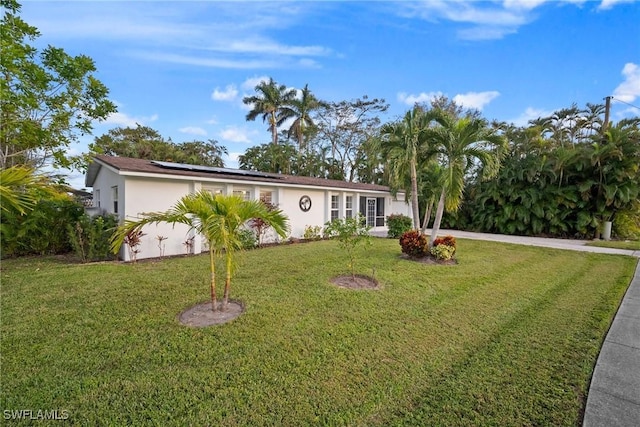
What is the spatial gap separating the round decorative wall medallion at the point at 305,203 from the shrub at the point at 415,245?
16.8ft

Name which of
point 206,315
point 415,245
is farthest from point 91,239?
point 415,245

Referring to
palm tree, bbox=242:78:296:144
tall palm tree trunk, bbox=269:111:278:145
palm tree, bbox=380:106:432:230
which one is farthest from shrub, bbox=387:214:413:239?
palm tree, bbox=242:78:296:144

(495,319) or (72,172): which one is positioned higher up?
(72,172)

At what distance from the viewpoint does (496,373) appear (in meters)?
2.72

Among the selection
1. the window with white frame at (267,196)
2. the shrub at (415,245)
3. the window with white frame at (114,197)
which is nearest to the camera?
the shrub at (415,245)

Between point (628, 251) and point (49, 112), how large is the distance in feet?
64.1

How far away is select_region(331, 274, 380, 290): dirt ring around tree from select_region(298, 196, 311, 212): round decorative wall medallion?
612 centimetres

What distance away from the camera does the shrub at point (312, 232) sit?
38.8 ft

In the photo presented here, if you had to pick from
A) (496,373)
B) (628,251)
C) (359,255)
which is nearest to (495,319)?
(496,373)

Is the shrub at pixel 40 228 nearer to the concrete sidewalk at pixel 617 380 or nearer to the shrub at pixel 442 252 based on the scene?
the shrub at pixel 442 252

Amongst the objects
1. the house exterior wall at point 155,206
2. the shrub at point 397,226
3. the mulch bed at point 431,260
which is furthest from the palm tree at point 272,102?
the mulch bed at point 431,260

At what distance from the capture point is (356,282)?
5.64 metres

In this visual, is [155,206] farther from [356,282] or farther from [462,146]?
[462,146]

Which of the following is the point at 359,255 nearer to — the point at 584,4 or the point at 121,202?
the point at 121,202
